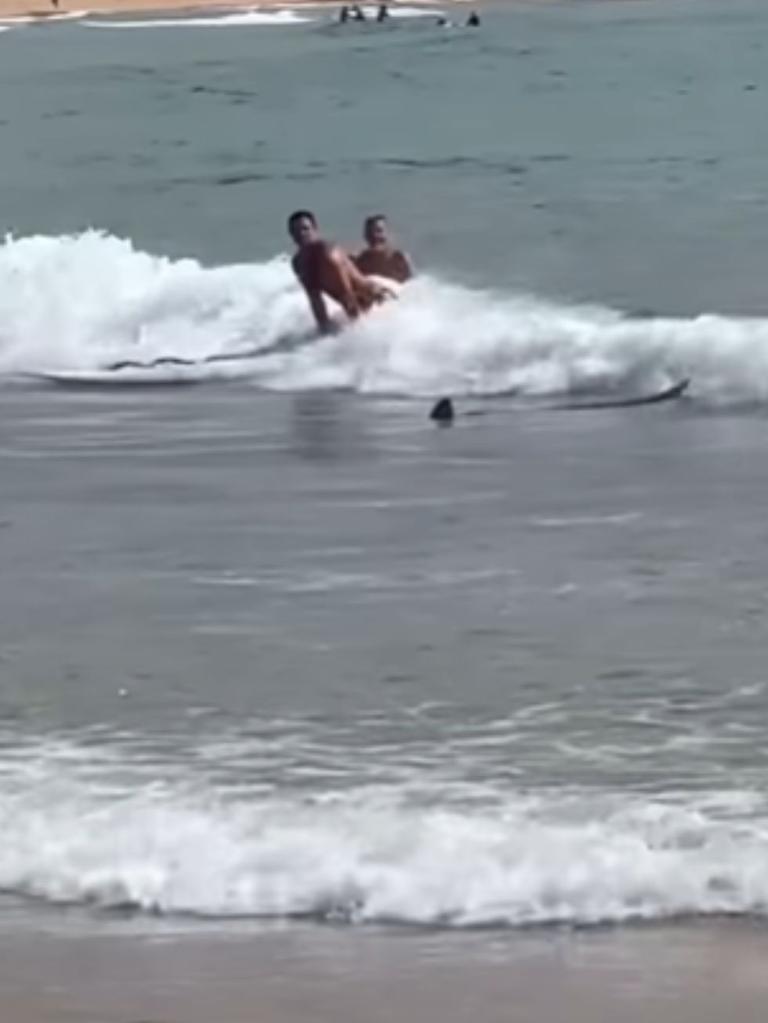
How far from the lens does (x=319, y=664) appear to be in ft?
34.4

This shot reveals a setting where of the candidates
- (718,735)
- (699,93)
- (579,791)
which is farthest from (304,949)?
(699,93)

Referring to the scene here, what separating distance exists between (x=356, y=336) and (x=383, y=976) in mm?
12570

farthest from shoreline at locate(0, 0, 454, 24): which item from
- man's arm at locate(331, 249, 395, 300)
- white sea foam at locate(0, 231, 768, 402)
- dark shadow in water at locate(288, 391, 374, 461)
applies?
dark shadow in water at locate(288, 391, 374, 461)

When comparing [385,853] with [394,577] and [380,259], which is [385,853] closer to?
[394,577]

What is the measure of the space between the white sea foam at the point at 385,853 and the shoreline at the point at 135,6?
3710 inches

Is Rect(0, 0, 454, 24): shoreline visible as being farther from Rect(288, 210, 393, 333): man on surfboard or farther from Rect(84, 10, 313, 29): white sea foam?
Rect(288, 210, 393, 333): man on surfboard

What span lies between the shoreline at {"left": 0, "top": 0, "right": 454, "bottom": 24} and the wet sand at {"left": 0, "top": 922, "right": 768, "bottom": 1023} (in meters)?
95.4

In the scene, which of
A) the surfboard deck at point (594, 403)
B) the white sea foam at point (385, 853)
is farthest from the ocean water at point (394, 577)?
the surfboard deck at point (594, 403)

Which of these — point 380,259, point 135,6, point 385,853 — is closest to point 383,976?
point 385,853

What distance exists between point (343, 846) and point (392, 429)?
871 centimetres

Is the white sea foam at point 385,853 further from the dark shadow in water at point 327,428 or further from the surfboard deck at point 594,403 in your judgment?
the surfboard deck at point 594,403

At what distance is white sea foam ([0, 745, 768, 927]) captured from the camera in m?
7.57

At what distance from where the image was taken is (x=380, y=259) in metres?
20.2

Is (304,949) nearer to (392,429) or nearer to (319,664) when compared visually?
(319,664)
